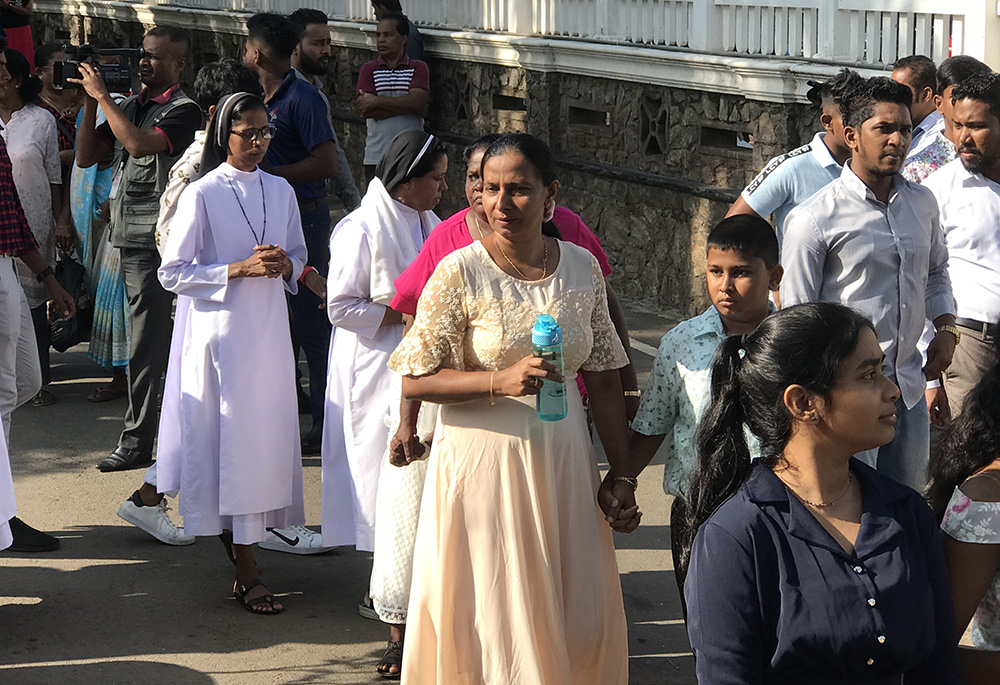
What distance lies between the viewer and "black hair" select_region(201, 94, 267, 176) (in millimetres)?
5359

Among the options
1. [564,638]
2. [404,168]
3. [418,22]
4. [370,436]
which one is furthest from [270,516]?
[418,22]

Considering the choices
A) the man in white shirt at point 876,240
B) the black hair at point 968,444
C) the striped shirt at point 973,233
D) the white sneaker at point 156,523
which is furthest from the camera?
the white sneaker at point 156,523

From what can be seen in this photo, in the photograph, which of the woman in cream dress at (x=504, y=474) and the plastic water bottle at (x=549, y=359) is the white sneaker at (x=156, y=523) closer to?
the woman in cream dress at (x=504, y=474)

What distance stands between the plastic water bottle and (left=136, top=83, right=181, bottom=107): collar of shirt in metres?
3.89

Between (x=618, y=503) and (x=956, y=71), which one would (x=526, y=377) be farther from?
(x=956, y=71)

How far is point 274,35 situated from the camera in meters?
7.71

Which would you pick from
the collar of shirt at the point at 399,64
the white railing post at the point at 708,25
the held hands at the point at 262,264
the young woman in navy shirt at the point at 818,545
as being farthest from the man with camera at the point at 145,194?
the collar of shirt at the point at 399,64

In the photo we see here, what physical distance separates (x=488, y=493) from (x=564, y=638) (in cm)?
48

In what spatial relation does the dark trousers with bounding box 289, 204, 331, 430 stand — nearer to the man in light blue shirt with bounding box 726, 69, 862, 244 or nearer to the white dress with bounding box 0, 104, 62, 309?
the white dress with bounding box 0, 104, 62, 309

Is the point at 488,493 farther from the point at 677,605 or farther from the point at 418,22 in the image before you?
the point at 418,22

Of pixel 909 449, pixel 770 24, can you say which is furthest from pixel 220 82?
pixel 770 24

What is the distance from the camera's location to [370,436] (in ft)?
16.9

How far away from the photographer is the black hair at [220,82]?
21.1ft

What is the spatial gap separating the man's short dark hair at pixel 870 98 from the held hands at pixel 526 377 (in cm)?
156
